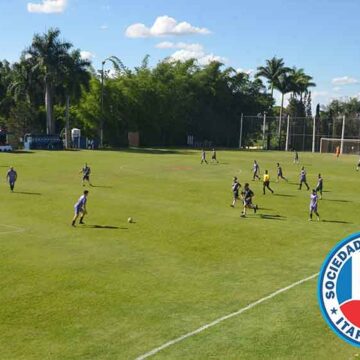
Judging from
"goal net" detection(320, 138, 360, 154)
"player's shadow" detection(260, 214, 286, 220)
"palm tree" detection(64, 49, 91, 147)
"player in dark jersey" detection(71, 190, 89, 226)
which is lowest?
"player's shadow" detection(260, 214, 286, 220)

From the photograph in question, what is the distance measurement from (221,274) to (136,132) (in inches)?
3449

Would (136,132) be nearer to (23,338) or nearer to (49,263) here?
(49,263)

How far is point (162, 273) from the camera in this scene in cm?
1966

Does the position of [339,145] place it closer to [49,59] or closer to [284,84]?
[284,84]

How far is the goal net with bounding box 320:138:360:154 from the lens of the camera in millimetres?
99656

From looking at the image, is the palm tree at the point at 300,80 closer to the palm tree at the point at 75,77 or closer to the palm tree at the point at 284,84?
the palm tree at the point at 284,84

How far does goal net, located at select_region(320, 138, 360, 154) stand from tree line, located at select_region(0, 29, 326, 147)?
12.4 metres

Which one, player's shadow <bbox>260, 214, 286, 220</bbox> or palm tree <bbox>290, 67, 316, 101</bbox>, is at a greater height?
palm tree <bbox>290, 67, 316, 101</bbox>

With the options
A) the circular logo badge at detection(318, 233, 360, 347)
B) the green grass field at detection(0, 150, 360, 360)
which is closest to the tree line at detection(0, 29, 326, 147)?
the green grass field at detection(0, 150, 360, 360)

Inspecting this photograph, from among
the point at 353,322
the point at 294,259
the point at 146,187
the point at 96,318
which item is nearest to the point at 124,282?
the point at 96,318

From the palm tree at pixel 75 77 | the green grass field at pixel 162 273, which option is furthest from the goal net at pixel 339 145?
the green grass field at pixel 162 273

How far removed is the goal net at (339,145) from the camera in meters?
99.7

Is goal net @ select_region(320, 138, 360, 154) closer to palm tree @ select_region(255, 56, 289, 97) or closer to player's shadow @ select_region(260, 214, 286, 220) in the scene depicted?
palm tree @ select_region(255, 56, 289, 97)

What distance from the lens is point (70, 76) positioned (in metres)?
87.4
